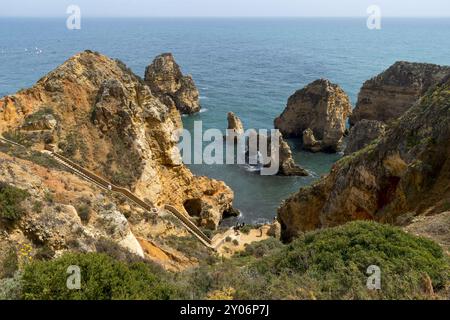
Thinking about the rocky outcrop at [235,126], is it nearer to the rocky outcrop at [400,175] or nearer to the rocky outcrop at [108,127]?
the rocky outcrop at [108,127]

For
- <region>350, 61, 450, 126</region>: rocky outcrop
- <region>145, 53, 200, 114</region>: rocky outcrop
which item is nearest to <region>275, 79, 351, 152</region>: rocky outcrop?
<region>350, 61, 450, 126</region>: rocky outcrop

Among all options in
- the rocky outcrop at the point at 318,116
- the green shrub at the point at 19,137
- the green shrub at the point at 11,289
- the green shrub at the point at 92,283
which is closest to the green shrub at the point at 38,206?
the green shrub at the point at 11,289

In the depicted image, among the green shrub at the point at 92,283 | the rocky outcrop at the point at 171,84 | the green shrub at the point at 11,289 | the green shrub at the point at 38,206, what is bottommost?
the green shrub at the point at 11,289

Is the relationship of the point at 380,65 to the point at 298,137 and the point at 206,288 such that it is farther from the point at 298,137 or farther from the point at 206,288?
the point at 206,288

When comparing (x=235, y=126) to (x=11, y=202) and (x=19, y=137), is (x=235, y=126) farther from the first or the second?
(x=11, y=202)

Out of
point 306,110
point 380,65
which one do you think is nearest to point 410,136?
point 306,110

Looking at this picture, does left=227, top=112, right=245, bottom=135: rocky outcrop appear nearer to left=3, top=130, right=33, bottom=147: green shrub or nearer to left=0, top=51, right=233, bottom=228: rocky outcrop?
left=0, top=51, right=233, bottom=228: rocky outcrop
